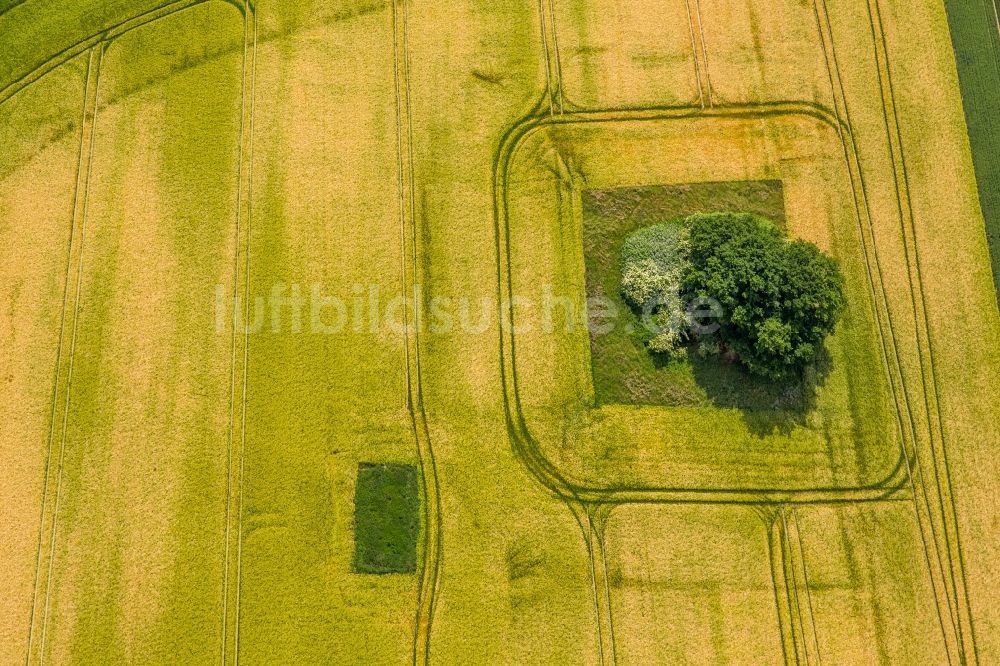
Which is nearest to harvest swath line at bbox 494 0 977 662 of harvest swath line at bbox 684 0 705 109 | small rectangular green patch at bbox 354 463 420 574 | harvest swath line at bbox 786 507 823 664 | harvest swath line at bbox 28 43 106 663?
harvest swath line at bbox 684 0 705 109

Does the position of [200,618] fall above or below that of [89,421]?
below

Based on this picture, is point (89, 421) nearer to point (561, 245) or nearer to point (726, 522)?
point (561, 245)

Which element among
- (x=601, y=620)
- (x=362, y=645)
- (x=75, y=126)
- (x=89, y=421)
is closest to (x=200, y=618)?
(x=362, y=645)

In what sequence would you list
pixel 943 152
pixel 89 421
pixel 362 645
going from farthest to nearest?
pixel 943 152 → pixel 89 421 → pixel 362 645

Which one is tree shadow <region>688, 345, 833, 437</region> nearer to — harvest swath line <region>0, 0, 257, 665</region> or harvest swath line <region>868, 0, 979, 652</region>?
harvest swath line <region>868, 0, 979, 652</region>

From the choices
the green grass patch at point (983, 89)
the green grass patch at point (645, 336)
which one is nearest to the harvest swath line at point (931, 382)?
the green grass patch at point (983, 89)

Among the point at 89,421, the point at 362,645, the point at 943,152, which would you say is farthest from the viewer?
the point at 943,152
